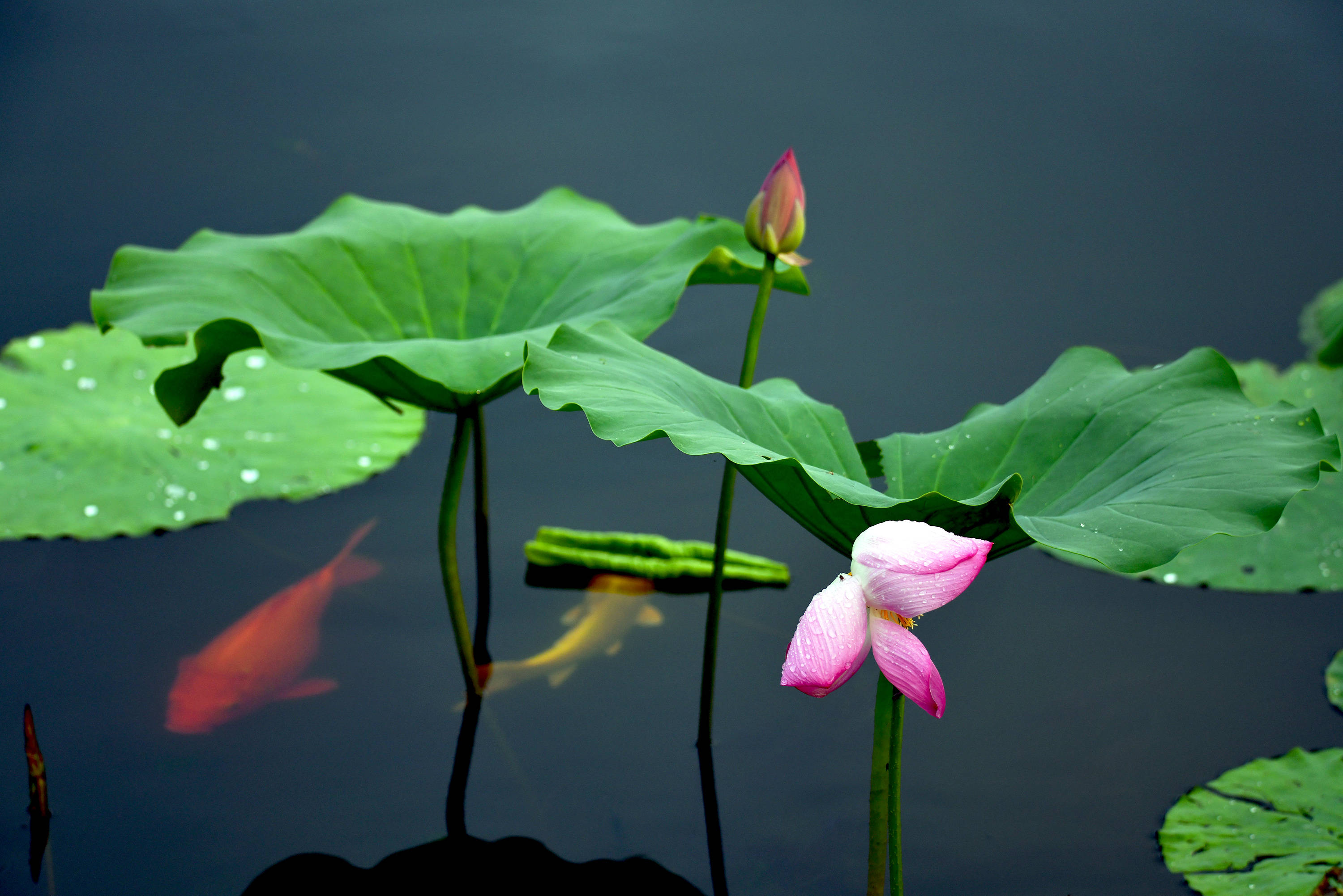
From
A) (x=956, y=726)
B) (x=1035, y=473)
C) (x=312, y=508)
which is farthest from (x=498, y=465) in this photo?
(x=1035, y=473)

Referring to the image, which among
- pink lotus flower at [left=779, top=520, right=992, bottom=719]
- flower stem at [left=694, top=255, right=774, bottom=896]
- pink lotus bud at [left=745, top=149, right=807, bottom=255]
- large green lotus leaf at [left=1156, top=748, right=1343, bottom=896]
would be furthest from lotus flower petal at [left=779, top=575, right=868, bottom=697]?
large green lotus leaf at [left=1156, top=748, right=1343, bottom=896]

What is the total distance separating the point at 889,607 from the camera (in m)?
0.82

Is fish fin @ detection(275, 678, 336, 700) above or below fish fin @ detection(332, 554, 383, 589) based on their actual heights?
below

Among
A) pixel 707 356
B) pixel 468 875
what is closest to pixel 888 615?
pixel 468 875

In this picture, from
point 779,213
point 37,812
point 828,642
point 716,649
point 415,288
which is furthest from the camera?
point 415,288

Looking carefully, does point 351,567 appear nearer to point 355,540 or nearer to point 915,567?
point 355,540

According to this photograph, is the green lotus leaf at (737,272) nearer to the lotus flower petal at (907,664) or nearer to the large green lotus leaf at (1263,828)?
the lotus flower petal at (907,664)

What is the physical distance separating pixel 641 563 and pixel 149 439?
0.92m

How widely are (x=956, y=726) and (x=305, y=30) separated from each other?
291 cm

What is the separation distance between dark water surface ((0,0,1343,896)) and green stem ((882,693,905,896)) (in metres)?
0.31

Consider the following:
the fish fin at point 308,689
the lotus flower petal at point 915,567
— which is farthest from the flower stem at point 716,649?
the fish fin at point 308,689

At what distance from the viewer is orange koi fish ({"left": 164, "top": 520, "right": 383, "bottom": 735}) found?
153 centimetres

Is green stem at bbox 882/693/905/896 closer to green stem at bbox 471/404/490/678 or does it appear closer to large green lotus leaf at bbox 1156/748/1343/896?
large green lotus leaf at bbox 1156/748/1343/896

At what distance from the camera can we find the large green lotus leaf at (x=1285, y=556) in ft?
5.68
